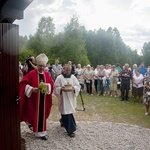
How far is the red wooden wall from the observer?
10.8 feet

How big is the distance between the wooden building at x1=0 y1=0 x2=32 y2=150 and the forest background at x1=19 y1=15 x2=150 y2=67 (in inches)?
1221

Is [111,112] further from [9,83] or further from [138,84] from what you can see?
[9,83]

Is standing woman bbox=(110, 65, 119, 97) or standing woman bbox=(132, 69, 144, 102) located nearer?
standing woman bbox=(132, 69, 144, 102)

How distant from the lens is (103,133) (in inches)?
235

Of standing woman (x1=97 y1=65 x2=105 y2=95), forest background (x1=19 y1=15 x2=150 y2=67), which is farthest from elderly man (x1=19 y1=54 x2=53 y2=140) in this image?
forest background (x1=19 y1=15 x2=150 y2=67)

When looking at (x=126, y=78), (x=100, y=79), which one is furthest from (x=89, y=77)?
(x=126, y=78)

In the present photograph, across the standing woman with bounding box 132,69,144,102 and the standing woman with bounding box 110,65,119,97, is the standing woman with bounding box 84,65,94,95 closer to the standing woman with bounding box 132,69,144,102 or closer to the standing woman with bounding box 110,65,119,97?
the standing woman with bounding box 110,65,119,97

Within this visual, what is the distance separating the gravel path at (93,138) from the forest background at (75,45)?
93.4 feet

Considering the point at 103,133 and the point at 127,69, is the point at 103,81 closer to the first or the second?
the point at 127,69

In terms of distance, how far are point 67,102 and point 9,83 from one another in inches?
95.4

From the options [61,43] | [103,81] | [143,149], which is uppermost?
[61,43]

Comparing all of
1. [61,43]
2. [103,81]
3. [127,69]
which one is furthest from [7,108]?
[61,43]

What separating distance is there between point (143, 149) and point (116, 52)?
4279 cm

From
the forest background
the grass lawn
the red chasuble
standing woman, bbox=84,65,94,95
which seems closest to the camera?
the red chasuble
